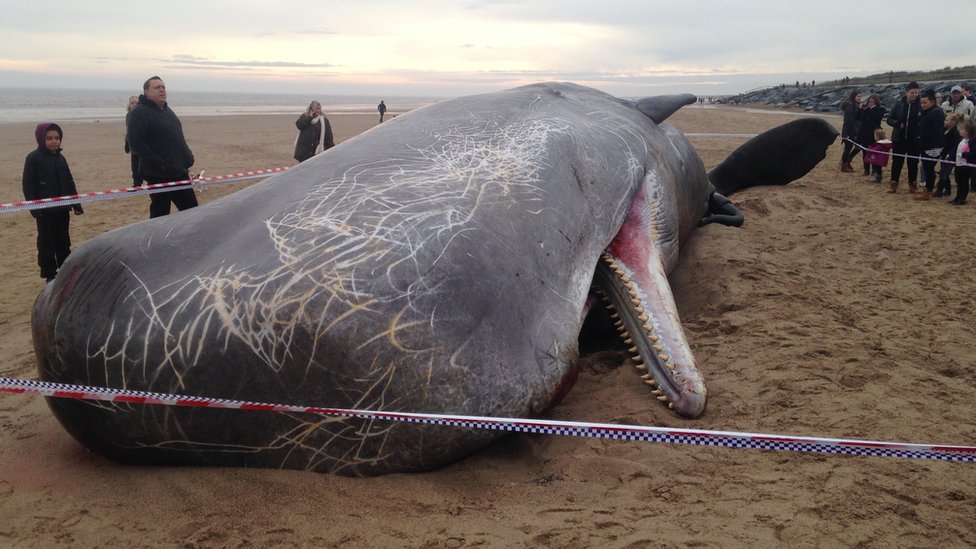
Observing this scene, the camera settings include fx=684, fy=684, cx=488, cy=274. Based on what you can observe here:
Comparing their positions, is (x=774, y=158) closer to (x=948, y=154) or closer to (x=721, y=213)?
(x=721, y=213)

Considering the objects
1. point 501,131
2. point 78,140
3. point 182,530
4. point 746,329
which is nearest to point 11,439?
point 182,530

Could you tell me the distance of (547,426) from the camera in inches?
132

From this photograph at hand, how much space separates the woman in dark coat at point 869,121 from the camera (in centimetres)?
1466

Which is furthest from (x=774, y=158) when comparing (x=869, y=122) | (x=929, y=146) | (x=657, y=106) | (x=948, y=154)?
(x=869, y=122)

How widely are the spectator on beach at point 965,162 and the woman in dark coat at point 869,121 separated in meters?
2.38

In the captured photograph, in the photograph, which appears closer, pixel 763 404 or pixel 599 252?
pixel 763 404

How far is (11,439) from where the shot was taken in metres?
3.96

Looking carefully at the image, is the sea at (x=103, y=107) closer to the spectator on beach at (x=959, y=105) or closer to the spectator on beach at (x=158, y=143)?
the spectator on beach at (x=158, y=143)

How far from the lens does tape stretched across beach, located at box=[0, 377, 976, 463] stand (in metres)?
3.17

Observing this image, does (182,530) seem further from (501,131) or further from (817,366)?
(817,366)

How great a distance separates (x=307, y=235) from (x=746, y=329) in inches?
137

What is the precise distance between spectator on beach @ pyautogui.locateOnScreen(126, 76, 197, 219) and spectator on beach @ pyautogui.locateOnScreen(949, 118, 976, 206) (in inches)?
455

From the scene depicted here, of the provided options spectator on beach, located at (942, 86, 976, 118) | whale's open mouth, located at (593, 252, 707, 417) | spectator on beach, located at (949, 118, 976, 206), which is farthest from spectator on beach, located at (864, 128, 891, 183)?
whale's open mouth, located at (593, 252, 707, 417)

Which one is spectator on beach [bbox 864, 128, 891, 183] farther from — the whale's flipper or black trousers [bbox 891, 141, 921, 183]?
the whale's flipper
